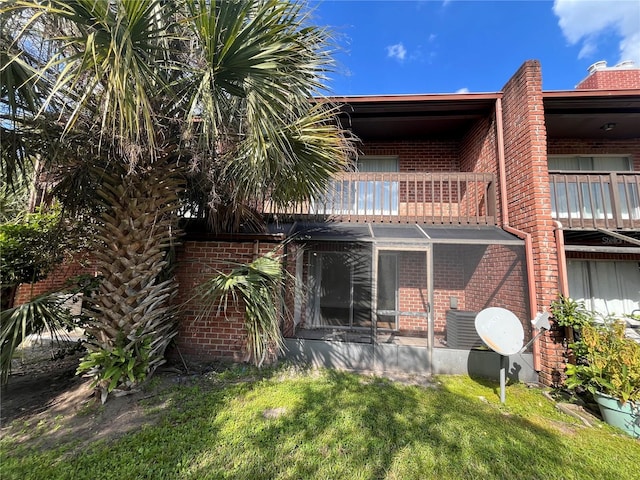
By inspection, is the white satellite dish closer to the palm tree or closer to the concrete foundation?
the concrete foundation

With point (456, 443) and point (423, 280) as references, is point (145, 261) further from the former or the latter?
point (423, 280)

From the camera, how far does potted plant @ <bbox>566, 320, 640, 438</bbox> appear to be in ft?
12.9

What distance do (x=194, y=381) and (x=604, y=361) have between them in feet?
21.6

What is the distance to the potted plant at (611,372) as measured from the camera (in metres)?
3.92

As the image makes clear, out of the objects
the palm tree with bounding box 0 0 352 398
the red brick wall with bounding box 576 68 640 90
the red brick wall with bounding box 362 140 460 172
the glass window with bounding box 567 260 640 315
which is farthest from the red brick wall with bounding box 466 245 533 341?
the red brick wall with bounding box 576 68 640 90

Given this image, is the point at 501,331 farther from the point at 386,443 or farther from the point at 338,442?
the point at 338,442

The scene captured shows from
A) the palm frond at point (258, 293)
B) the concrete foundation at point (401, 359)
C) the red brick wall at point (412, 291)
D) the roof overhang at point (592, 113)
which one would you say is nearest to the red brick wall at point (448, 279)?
the red brick wall at point (412, 291)

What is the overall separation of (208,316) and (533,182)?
285 inches

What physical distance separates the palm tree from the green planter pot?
5.31 meters

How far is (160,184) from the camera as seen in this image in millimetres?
4445

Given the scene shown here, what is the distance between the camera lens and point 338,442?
3.37 metres

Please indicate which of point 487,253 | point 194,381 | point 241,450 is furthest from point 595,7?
point 194,381

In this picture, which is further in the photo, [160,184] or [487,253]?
[487,253]

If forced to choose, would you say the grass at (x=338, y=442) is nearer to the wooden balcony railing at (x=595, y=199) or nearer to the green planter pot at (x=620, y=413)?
the green planter pot at (x=620, y=413)
